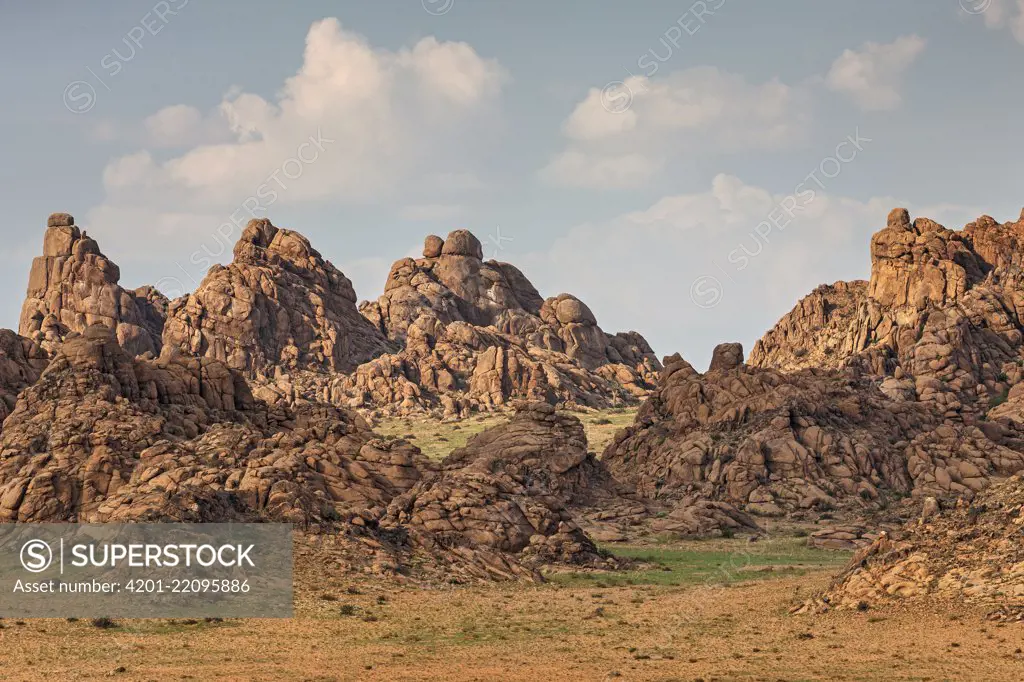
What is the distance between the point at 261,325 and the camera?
187 m

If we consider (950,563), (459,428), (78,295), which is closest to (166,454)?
(950,563)

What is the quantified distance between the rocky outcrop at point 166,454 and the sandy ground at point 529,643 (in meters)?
11.9

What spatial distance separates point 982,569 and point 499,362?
133413 millimetres

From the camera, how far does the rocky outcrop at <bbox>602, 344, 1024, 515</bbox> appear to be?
3718 inches

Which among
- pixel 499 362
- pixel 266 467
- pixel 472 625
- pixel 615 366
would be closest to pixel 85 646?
pixel 472 625

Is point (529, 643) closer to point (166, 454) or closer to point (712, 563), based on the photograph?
point (712, 563)

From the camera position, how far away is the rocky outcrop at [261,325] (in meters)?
181

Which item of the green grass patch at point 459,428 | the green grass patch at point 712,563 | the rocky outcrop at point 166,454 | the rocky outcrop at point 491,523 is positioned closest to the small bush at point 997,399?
the green grass patch at point 459,428

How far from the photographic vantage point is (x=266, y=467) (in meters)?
64.1

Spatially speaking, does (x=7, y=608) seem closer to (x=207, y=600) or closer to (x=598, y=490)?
(x=207, y=600)

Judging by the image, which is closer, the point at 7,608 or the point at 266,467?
the point at 7,608

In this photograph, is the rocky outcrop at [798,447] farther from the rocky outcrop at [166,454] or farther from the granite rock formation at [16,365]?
the granite rock formation at [16,365]

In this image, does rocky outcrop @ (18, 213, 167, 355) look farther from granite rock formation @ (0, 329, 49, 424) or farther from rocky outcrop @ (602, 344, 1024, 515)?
rocky outcrop @ (602, 344, 1024, 515)

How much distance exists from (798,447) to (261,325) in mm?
111809
